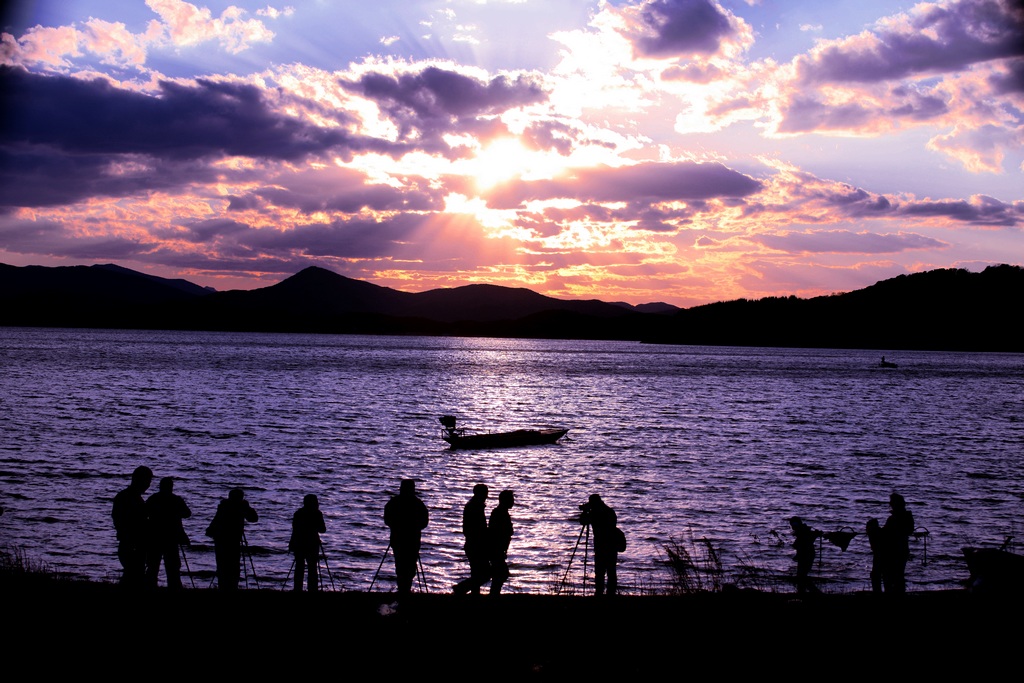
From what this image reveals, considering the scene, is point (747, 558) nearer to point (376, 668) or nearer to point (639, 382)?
point (376, 668)

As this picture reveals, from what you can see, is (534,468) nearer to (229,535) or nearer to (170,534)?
(229,535)

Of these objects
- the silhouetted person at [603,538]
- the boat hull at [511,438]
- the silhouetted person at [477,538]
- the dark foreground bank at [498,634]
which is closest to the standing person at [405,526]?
the dark foreground bank at [498,634]

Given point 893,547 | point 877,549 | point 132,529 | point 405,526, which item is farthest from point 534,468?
point 132,529

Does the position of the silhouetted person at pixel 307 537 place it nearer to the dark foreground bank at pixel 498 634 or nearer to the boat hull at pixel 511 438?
the dark foreground bank at pixel 498 634

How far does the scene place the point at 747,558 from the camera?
24281 millimetres

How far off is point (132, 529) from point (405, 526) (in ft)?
15.4

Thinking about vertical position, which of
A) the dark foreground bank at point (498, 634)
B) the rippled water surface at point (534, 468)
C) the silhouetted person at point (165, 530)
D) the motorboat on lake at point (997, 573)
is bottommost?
the rippled water surface at point (534, 468)

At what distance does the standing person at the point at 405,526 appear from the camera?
48.2 feet

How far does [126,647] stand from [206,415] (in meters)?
59.5

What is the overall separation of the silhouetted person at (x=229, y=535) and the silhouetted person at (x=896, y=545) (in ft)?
38.9

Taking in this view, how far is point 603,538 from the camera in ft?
53.6

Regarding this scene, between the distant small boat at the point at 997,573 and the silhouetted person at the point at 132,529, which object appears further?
the distant small boat at the point at 997,573

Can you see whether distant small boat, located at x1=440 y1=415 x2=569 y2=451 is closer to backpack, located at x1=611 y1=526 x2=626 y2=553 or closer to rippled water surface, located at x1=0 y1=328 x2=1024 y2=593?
rippled water surface, located at x1=0 y1=328 x2=1024 y2=593

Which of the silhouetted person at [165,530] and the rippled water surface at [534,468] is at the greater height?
the silhouetted person at [165,530]
